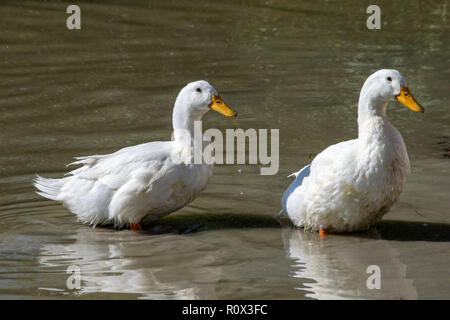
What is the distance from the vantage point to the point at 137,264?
5.96 m

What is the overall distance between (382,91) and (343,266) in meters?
1.42

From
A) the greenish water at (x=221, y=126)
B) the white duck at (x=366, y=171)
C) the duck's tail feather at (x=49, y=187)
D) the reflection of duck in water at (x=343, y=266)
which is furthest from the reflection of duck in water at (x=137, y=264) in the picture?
the white duck at (x=366, y=171)

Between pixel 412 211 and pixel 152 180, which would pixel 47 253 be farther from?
pixel 412 211

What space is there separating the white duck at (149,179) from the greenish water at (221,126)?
0.67 feet

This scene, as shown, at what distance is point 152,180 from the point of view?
6469 mm

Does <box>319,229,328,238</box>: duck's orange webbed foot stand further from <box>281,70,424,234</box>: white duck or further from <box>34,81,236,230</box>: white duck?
<box>34,81,236,230</box>: white duck

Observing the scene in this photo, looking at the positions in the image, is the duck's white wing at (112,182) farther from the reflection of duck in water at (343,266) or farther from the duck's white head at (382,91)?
the duck's white head at (382,91)

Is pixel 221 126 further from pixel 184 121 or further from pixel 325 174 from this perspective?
pixel 325 174

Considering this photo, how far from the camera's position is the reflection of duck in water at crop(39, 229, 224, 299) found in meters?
5.48

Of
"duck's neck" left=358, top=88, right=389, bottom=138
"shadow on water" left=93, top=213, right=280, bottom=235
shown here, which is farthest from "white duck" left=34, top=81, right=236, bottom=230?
"duck's neck" left=358, top=88, right=389, bottom=138

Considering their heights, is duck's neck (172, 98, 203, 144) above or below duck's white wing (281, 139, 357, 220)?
above

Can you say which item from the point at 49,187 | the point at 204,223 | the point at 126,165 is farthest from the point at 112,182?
the point at 204,223

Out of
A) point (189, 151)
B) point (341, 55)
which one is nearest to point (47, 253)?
point (189, 151)
